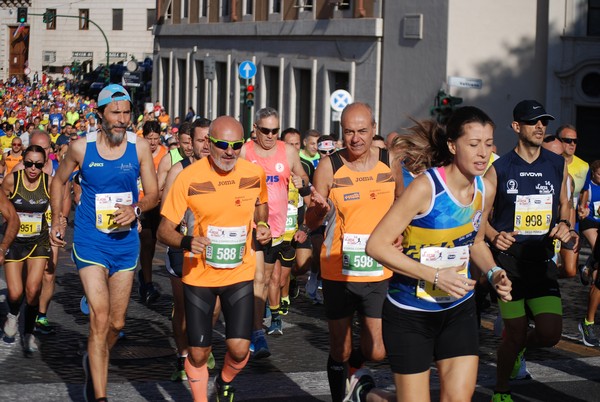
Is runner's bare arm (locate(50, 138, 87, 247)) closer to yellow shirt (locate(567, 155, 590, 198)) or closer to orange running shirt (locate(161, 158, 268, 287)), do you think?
orange running shirt (locate(161, 158, 268, 287))

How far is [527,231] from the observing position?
8.23 m

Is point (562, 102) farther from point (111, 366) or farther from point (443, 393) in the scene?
point (443, 393)

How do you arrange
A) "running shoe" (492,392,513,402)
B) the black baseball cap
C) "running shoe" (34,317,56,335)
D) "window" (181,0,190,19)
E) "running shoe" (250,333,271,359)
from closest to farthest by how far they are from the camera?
"running shoe" (492,392,513,402) → the black baseball cap → "running shoe" (250,333,271,359) → "running shoe" (34,317,56,335) → "window" (181,0,190,19)

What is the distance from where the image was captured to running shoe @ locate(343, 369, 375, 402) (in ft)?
23.5

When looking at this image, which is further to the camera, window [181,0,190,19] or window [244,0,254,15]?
window [181,0,190,19]

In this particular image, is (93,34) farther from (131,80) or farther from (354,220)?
(354,220)

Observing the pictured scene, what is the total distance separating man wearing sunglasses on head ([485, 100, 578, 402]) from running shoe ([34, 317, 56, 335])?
455 cm

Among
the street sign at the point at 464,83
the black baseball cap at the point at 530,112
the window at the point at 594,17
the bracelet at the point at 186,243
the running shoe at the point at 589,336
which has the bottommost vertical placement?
the running shoe at the point at 589,336

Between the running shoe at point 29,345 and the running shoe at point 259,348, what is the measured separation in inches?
71.7

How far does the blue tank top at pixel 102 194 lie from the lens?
812 cm

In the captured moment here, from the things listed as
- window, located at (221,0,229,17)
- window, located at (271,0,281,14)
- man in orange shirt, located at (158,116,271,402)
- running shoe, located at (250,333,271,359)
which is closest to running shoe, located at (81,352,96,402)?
man in orange shirt, located at (158,116,271,402)

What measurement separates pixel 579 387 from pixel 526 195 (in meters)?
1.59

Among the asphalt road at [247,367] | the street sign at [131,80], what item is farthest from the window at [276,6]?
the asphalt road at [247,367]

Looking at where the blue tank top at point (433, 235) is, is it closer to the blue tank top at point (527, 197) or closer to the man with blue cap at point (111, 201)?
the blue tank top at point (527, 197)
